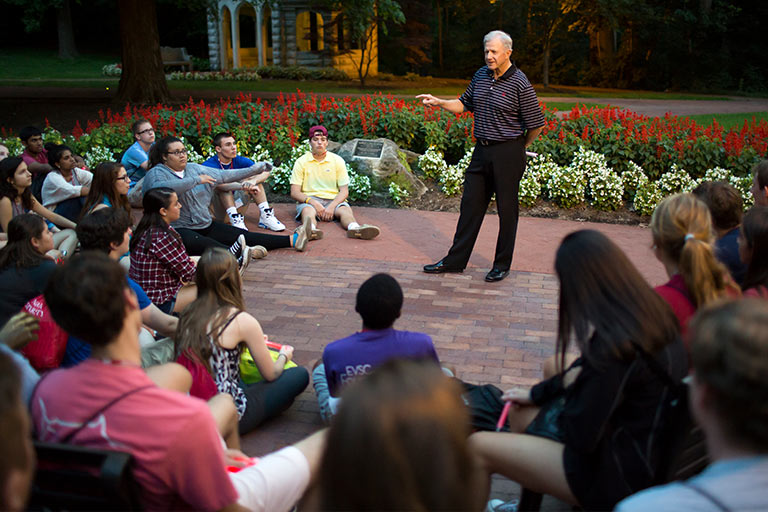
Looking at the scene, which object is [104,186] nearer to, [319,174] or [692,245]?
[319,174]

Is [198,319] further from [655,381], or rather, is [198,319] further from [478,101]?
[478,101]

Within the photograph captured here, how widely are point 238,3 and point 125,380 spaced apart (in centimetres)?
3371

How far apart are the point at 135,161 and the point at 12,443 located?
660 centimetres

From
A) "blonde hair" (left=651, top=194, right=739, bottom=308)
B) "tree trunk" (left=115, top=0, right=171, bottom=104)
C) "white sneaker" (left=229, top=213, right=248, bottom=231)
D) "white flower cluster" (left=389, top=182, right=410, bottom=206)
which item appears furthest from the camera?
"tree trunk" (left=115, top=0, right=171, bottom=104)

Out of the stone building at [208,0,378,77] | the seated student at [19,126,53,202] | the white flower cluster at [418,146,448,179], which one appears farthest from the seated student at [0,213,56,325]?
the stone building at [208,0,378,77]

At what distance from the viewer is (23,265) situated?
371cm

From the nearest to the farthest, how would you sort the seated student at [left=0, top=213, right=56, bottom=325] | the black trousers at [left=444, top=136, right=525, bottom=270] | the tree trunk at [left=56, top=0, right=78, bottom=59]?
the seated student at [left=0, top=213, right=56, bottom=325] < the black trousers at [left=444, top=136, right=525, bottom=270] < the tree trunk at [left=56, top=0, right=78, bottom=59]

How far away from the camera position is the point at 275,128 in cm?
1035

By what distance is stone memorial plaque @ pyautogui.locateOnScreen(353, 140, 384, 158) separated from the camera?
31.7ft

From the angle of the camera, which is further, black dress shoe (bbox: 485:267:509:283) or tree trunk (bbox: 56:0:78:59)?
tree trunk (bbox: 56:0:78:59)

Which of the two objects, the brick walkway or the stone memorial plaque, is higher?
the stone memorial plaque

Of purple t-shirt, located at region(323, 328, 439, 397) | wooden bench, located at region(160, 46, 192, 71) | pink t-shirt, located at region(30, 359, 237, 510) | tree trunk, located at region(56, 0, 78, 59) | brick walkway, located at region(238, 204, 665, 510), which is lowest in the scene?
brick walkway, located at region(238, 204, 665, 510)

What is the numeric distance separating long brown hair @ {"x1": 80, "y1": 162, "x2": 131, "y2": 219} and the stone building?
25.6 meters

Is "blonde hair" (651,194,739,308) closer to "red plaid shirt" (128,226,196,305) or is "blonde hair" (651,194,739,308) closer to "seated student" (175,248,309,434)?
"seated student" (175,248,309,434)
